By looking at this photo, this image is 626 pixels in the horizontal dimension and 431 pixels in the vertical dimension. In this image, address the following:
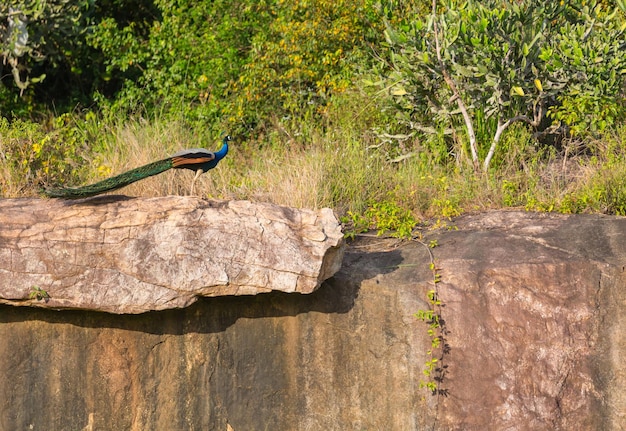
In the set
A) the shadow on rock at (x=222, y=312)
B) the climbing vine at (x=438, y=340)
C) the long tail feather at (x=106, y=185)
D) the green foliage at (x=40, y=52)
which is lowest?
the climbing vine at (x=438, y=340)

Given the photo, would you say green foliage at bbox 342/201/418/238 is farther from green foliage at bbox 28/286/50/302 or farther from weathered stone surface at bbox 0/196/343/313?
green foliage at bbox 28/286/50/302

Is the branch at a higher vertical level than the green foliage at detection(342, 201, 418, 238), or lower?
higher

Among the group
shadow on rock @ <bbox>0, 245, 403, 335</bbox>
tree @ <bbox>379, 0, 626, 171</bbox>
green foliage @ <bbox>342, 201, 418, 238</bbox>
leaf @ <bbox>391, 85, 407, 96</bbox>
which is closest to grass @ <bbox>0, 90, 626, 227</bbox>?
green foliage @ <bbox>342, 201, 418, 238</bbox>

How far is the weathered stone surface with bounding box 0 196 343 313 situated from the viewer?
5.53 m

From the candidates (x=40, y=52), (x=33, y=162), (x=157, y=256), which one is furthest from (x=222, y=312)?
(x=40, y=52)

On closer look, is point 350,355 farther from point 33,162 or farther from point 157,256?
point 33,162

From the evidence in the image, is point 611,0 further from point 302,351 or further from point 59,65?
point 59,65

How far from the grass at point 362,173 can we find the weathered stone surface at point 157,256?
1.39 meters

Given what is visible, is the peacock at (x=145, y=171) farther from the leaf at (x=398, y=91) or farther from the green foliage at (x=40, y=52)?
the green foliage at (x=40, y=52)

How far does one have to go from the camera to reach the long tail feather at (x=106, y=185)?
570cm

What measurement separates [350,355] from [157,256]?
139 centimetres

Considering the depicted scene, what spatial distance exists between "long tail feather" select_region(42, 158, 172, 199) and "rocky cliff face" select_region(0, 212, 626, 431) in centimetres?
76

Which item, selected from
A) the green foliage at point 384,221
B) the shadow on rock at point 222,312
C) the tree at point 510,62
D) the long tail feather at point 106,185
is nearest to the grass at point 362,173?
the green foliage at point 384,221

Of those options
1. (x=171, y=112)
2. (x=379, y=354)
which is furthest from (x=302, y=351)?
(x=171, y=112)
